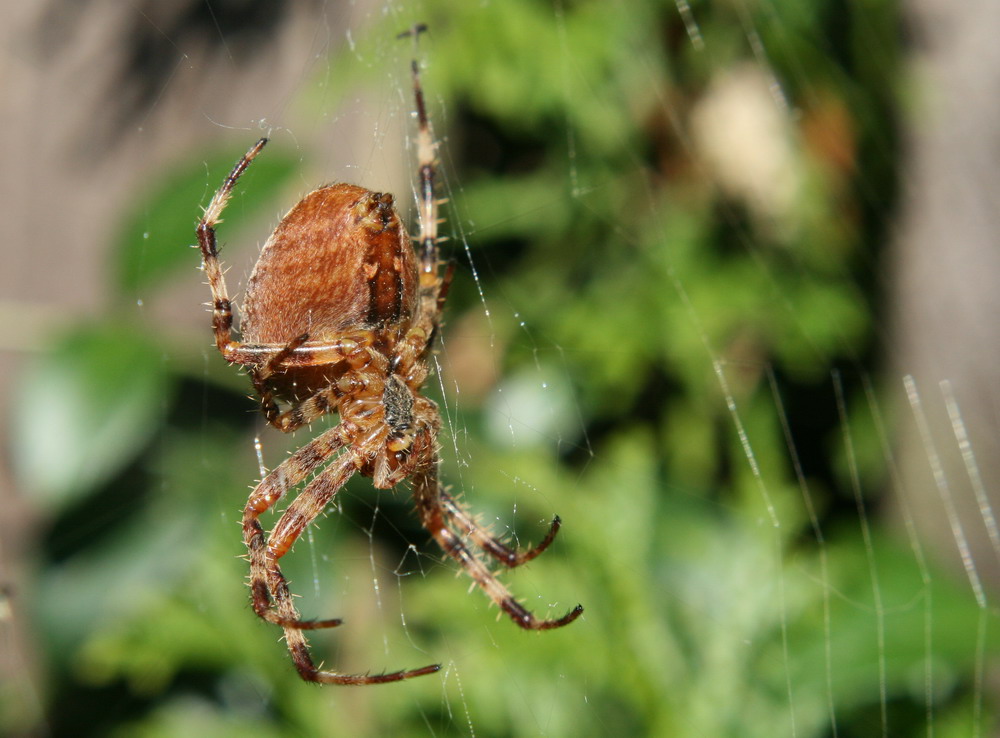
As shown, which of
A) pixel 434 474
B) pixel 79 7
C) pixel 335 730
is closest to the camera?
pixel 434 474

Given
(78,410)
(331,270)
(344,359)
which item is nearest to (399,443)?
(344,359)

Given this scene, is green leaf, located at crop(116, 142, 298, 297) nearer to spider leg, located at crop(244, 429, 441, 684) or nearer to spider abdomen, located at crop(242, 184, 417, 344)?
spider abdomen, located at crop(242, 184, 417, 344)

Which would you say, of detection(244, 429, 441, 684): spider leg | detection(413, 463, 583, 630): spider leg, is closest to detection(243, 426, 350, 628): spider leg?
detection(244, 429, 441, 684): spider leg

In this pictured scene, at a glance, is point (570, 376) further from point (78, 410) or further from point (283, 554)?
point (78, 410)

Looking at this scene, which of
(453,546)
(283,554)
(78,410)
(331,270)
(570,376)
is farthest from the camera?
(570,376)

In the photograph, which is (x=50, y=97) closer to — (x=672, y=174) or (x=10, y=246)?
(x=10, y=246)

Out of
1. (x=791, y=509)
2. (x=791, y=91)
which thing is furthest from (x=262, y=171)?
(x=791, y=91)
